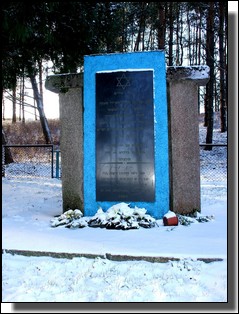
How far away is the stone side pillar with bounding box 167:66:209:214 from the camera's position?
4977mm

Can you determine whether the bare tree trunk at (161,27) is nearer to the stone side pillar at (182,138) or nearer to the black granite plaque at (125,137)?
the stone side pillar at (182,138)

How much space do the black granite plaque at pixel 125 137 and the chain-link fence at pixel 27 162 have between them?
5.39m

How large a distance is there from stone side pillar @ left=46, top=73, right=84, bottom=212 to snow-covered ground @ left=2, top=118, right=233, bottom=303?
23.9 inches

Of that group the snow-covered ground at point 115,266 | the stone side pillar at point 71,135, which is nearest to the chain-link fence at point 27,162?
the stone side pillar at point 71,135

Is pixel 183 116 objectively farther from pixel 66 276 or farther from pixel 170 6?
pixel 170 6

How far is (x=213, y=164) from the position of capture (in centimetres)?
1260

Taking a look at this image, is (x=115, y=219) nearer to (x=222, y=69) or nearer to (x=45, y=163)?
(x=45, y=163)

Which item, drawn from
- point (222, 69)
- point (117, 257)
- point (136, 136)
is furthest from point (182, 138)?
point (222, 69)

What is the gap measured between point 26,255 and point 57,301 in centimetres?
116

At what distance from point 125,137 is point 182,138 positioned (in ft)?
2.90

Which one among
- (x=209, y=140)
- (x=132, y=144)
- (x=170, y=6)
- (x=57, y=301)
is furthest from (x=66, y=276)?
(x=170, y=6)

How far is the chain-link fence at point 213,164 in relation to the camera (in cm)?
1052

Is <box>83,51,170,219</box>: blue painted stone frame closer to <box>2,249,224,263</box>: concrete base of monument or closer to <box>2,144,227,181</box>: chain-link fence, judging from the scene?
<box>2,249,224,263</box>: concrete base of monument

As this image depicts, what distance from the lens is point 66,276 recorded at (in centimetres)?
289
